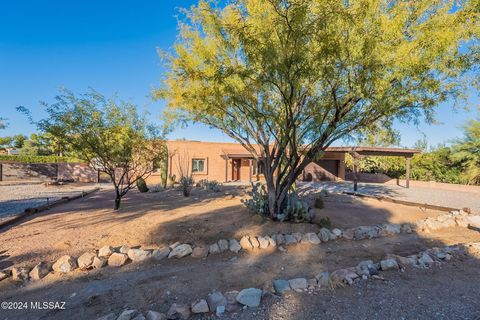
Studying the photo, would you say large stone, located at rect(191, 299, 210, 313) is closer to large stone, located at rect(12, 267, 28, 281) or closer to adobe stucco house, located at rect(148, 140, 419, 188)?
large stone, located at rect(12, 267, 28, 281)

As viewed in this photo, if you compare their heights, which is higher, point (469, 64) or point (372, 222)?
point (469, 64)

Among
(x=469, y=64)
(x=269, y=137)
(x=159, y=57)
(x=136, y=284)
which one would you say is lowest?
(x=136, y=284)

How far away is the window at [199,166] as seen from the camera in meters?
21.3

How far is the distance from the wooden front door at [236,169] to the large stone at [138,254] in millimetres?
17987

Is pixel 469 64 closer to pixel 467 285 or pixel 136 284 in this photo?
pixel 467 285

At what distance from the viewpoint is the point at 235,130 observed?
7.52 m

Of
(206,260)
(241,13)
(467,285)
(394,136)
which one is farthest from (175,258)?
(394,136)

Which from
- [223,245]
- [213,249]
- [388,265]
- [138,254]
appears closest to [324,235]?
[388,265]

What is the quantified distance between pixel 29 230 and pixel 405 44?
28.0 feet

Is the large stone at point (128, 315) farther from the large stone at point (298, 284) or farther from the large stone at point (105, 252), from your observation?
the large stone at point (105, 252)

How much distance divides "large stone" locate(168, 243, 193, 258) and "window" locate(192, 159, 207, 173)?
16.7m

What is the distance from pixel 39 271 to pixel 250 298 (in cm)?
320

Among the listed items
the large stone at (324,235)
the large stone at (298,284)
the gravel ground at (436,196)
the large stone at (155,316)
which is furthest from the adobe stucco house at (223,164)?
the large stone at (155,316)

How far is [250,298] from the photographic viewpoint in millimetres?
2994
